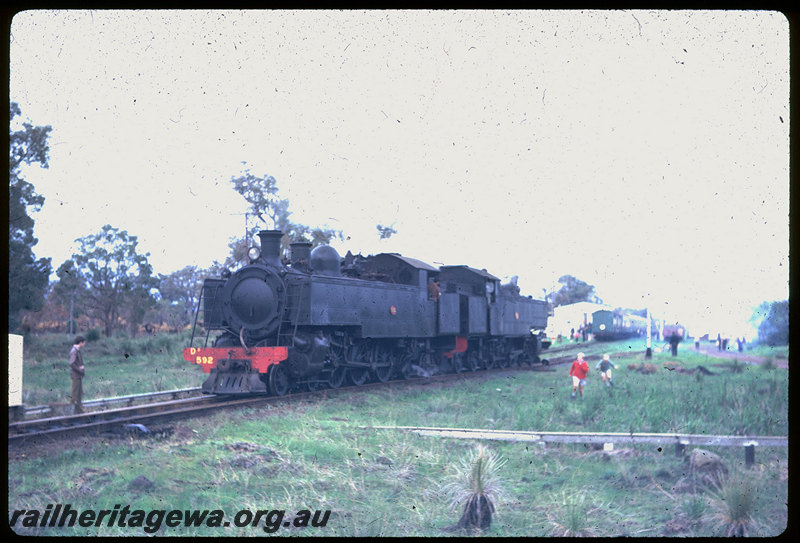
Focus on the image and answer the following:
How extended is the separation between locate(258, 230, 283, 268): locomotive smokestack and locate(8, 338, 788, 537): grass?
367 centimetres

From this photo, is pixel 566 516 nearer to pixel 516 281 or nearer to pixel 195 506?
pixel 195 506

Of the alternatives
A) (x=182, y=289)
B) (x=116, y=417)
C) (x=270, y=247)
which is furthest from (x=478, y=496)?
(x=182, y=289)

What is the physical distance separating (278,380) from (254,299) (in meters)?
1.89

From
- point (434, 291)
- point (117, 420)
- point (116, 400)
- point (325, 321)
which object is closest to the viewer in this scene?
point (117, 420)

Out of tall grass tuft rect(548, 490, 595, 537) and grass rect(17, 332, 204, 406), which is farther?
grass rect(17, 332, 204, 406)

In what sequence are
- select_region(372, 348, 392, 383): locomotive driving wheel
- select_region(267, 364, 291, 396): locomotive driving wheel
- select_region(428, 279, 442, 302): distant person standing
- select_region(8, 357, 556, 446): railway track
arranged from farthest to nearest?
select_region(428, 279, 442, 302): distant person standing → select_region(372, 348, 392, 383): locomotive driving wheel → select_region(267, 364, 291, 396): locomotive driving wheel → select_region(8, 357, 556, 446): railway track

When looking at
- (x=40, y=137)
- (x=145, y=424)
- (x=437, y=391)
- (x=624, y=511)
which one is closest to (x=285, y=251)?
(x=40, y=137)

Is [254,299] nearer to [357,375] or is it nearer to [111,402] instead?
[111,402]

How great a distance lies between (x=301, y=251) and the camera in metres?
15.6

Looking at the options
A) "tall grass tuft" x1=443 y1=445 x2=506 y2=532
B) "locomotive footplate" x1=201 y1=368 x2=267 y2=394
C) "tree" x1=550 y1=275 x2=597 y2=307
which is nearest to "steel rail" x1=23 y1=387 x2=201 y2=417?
"locomotive footplate" x1=201 y1=368 x2=267 y2=394

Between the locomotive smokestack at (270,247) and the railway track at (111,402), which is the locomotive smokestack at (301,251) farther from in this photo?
the railway track at (111,402)

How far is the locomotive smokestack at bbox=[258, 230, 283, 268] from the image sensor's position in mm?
14727

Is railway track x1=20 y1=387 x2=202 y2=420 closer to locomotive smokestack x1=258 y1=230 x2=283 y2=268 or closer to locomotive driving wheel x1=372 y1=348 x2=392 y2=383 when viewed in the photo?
locomotive smokestack x1=258 y1=230 x2=283 y2=268

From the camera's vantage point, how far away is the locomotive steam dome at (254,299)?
46.3 ft
